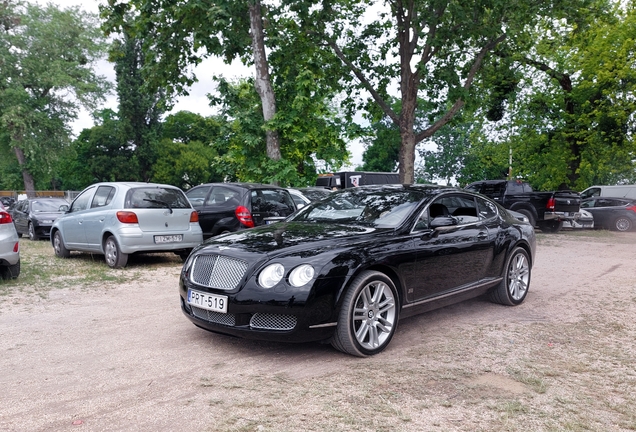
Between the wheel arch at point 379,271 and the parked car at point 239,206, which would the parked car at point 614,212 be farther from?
the wheel arch at point 379,271

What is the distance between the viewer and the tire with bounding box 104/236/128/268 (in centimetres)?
987

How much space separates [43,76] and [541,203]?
36.6 meters

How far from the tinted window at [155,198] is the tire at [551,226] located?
590 inches

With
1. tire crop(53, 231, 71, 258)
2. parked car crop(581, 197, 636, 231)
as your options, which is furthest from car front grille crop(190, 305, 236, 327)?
parked car crop(581, 197, 636, 231)

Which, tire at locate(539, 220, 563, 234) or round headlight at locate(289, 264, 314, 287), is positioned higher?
round headlight at locate(289, 264, 314, 287)

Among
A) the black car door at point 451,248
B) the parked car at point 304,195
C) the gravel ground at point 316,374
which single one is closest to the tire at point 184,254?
the parked car at point 304,195

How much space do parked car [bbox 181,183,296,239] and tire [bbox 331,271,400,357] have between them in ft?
19.6

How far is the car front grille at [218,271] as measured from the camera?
467 cm

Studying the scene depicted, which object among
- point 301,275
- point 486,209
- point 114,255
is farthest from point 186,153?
point 301,275

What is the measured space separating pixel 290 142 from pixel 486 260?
11507mm

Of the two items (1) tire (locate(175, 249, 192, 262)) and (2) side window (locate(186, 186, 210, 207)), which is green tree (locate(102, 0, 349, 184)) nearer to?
(2) side window (locate(186, 186, 210, 207))

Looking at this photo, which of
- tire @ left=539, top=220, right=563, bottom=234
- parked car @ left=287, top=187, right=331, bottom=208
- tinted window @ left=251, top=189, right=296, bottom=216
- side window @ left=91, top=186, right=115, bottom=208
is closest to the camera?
side window @ left=91, top=186, right=115, bottom=208

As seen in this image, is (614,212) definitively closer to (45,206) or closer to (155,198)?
(155,198)

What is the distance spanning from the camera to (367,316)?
15.6 ft
